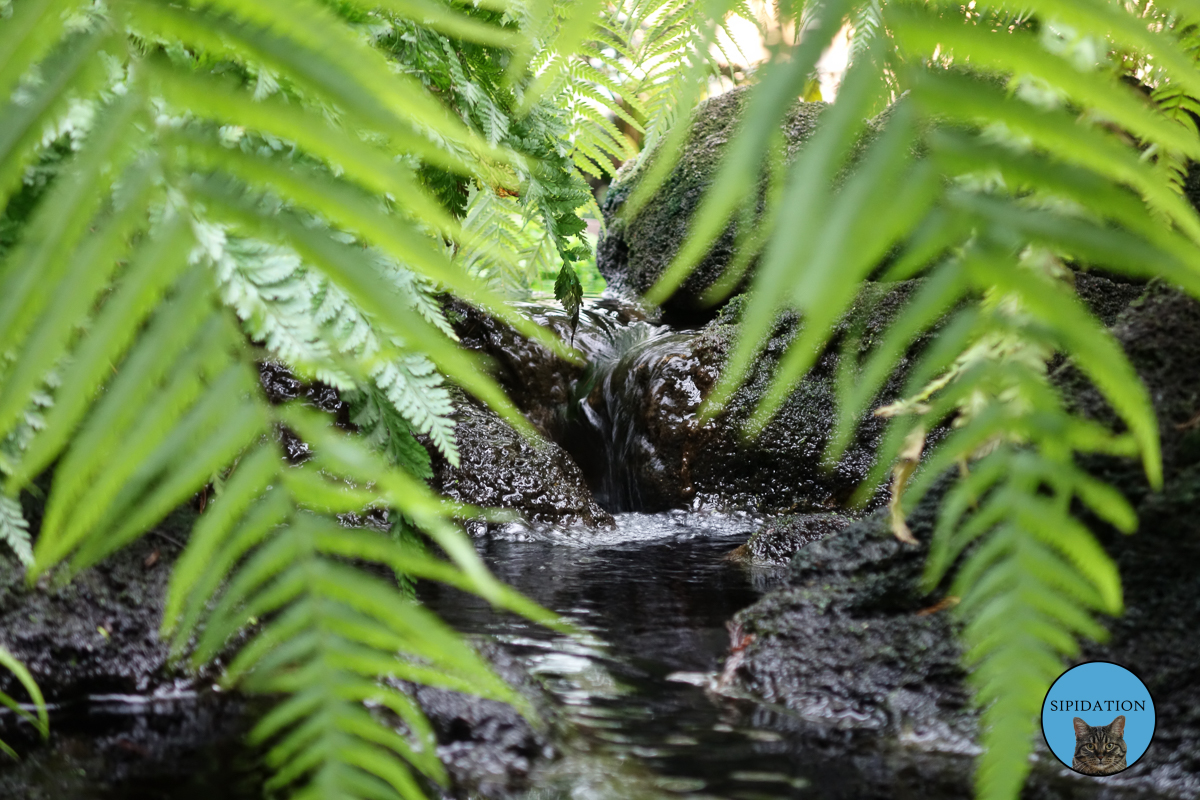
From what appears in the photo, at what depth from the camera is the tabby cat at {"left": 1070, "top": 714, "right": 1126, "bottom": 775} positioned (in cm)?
106

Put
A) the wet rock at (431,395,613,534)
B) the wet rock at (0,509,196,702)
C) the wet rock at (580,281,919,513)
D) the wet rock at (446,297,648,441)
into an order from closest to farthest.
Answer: the wet rock at (0,509,196,702), the wet rock at (431,395,613,534), the wet rock at (580,281,919,513), the wet rock at (446,297,648,441)

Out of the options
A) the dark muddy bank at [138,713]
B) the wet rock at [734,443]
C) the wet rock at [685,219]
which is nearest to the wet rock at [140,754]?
the dark muddy bank at [138,713]

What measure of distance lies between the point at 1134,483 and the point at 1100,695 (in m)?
0.30

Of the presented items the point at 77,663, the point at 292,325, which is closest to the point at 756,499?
the point at 77,663

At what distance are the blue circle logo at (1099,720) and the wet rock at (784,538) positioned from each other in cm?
160

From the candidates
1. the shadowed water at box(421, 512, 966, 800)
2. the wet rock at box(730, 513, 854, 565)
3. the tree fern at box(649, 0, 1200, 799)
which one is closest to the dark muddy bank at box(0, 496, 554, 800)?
the shadowed water at box(421, 512, 966, 800)

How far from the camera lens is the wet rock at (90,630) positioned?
4.10 feet

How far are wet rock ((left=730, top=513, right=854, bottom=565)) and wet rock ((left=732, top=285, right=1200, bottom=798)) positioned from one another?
1210 millimetres

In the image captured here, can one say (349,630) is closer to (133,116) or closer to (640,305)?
(133,116)

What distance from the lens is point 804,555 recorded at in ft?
5.66

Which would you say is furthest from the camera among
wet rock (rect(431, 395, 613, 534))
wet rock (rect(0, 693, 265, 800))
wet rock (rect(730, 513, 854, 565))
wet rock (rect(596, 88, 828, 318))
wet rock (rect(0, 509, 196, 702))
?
wet rock (rect(596, 88, 828, 318))

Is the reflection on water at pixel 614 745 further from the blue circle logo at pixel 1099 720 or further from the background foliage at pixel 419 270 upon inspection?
the background foliage at pixel 419 270

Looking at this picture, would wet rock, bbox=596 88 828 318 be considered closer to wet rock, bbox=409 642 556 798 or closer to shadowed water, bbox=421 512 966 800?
shadowed water, bbox=421 512 966 800

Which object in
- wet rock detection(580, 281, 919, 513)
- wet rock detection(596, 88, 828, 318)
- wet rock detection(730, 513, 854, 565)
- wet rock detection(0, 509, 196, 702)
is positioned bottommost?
wet rock detection(0, 509, 196, 702)
